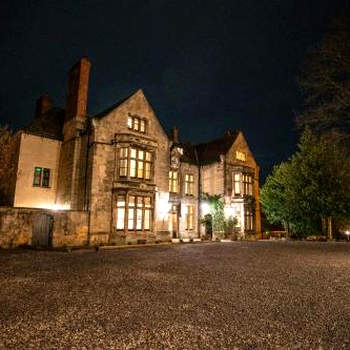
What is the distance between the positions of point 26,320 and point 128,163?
15.9 m

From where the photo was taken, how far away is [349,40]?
1128 centimetres

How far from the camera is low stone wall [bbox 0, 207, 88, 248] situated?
15.5m

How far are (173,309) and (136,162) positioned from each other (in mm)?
16346

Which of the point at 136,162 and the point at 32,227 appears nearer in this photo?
the point at 32,227

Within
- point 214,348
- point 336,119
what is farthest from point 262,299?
point 336,119

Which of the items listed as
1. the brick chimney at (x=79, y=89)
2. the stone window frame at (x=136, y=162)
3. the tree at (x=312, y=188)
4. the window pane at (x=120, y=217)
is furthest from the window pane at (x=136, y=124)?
the tree at (x=312, y=188)

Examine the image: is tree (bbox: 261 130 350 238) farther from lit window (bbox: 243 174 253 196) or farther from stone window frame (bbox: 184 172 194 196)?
stone window frame (bbox: 184 172 194 196)

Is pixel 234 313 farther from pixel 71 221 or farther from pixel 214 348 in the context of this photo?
pixel 71 221

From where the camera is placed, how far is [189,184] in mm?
27438

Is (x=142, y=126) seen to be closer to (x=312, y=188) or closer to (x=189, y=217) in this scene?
(x=189, y=217)

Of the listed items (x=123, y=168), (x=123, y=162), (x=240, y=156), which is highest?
(x=240, y=156)

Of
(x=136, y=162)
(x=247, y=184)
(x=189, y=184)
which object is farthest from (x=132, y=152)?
(x=247, y=184)

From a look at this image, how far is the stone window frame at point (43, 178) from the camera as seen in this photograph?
2042cm

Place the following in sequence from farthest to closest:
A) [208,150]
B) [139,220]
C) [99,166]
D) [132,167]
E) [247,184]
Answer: [208,150] < [247,184] < [132,167] < [139,220] < [99,166]
